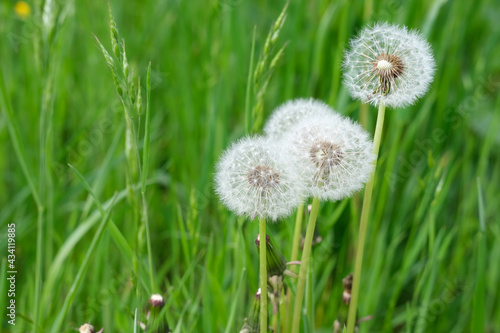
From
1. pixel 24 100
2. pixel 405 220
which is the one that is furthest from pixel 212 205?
pixel 24 100

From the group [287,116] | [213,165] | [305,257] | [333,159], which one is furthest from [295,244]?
[213,165]

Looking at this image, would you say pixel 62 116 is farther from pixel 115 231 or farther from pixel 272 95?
pixel 115 231

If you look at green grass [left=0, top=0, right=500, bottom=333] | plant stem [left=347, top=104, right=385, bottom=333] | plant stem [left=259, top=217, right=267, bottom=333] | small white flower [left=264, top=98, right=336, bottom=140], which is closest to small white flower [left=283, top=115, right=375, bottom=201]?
plant stem [left=347, top=104, right=385, bottom=333]

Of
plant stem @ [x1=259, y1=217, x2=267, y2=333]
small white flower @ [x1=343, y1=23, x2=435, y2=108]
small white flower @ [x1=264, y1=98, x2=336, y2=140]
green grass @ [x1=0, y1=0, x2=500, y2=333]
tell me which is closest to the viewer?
plant stem @ [x1=259, y1=217, x2=267, y2=333]

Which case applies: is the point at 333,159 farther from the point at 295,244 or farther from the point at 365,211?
the point at 295,244

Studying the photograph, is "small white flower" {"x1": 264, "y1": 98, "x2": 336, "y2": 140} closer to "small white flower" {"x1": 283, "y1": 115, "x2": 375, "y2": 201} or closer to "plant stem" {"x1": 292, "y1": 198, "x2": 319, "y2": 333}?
"small white flower" {"x1": 283, "y1": 115, "x2": 375, "y2": 201}

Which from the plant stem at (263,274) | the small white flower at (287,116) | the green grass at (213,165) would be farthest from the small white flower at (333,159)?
the green grass at (213,165)
